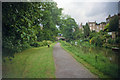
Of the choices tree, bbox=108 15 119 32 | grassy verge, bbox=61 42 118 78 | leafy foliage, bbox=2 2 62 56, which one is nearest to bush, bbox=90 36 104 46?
tree, bbox=108 15 119 32

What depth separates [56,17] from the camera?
395 cm

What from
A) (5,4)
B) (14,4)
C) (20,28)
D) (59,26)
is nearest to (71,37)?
(59,26)

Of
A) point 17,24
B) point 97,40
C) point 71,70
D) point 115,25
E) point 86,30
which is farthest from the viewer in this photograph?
point 71,70

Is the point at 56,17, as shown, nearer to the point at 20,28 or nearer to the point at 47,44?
the point at 47,44

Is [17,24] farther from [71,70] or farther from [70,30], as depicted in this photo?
[71,70]

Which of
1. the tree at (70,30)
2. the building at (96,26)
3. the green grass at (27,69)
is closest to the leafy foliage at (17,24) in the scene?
the green grass at (27,69)

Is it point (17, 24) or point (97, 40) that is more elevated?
point (17, 24)

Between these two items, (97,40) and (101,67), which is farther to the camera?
(101,67)

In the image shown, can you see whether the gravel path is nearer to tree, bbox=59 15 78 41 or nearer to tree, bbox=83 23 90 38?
tree, bbox=59 15 78 41

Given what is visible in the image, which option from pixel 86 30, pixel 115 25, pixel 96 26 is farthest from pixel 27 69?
pixel 115 25

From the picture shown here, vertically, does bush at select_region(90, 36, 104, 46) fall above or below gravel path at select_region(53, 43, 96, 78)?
above

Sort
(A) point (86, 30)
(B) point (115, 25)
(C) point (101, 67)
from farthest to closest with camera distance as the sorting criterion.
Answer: (C) point (101, 67) → (A) point (86, 30) → (B) point (115, 25)

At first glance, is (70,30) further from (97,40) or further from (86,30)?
(97,40)

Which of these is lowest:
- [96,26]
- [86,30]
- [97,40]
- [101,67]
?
[101,67]
